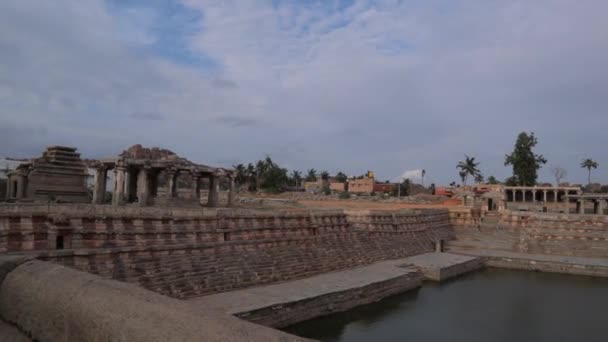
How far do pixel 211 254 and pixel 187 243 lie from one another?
83 cm

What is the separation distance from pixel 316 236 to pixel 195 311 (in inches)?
542

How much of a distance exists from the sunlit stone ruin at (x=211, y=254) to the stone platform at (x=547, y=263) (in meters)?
0.06

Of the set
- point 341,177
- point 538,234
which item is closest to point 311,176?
point 341,177

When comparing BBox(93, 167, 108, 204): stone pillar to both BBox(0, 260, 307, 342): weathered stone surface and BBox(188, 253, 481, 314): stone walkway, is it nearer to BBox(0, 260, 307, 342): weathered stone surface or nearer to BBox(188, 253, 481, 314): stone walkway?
Result: BBox(188, 253, 481, 314): stone walkway

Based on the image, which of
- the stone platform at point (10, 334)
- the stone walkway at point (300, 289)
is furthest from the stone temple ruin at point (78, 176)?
the stone platform at point (10, 334)

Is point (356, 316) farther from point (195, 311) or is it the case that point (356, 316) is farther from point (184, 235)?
point (195, 311)

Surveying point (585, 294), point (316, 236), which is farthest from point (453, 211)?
point (316, 236)

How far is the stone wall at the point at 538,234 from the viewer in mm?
25391

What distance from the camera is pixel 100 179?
21.8 meters

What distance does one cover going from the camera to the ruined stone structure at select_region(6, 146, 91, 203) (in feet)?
65.6

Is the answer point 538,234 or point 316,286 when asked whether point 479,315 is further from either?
point 538,234

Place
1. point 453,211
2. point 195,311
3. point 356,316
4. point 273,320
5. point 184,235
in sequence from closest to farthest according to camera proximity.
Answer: point 195,311 → point 273,320 → point 184,235 → point 356,316 → point 453,211

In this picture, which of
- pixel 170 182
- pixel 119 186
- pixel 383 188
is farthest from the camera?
pixel 383 188

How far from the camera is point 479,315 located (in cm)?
1395
